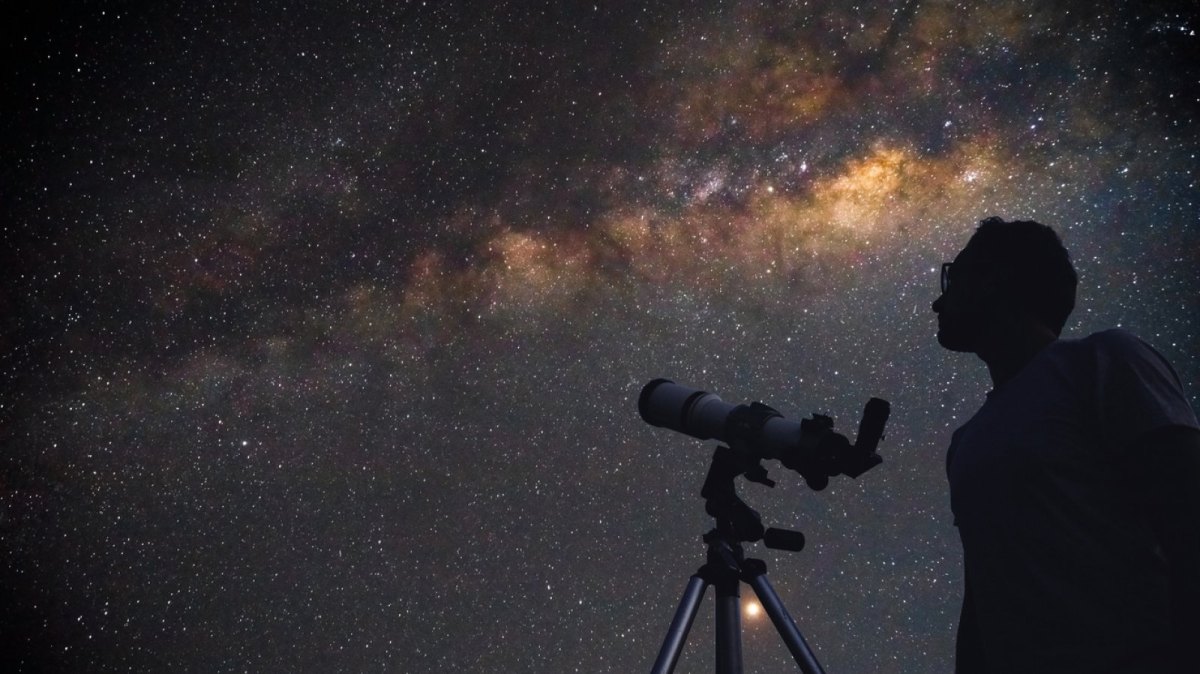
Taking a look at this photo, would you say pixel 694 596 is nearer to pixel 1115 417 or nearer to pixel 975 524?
pixel 975 524

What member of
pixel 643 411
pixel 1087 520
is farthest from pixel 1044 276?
pixel 643 411

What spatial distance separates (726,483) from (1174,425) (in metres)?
1.25

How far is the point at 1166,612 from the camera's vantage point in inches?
46.4

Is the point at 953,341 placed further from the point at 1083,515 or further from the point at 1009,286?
the point at 1083,515

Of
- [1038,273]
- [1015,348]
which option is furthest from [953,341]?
[1038,273]

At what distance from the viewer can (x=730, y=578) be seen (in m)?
1.92

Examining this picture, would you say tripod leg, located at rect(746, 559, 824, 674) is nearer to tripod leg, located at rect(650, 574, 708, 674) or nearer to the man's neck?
tripod leg, located at rect(650, 574, 708, 674)

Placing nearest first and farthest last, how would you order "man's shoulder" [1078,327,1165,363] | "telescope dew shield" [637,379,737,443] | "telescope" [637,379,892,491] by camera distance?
1. "man's shoulder" [1078,327,1165,363]
2. "telescope" [637,379,892,491]
3. "telescope dew shield" [637,379,737,443]

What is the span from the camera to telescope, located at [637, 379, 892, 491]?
1674 mm

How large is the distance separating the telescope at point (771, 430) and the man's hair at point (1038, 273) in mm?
618

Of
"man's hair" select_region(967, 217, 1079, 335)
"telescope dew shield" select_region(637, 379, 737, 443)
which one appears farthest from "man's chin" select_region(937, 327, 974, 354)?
"telescope dew shield" select_region(637, 379, 737, 443)

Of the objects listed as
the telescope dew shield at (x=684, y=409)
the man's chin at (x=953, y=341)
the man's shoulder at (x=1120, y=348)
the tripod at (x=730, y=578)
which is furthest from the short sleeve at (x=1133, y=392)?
the telescope dew shield at (x=684, y=409)

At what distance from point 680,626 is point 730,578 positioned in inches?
8.6

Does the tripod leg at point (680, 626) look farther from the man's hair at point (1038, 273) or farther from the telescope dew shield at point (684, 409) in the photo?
the man's hair at point (1038, 273)
